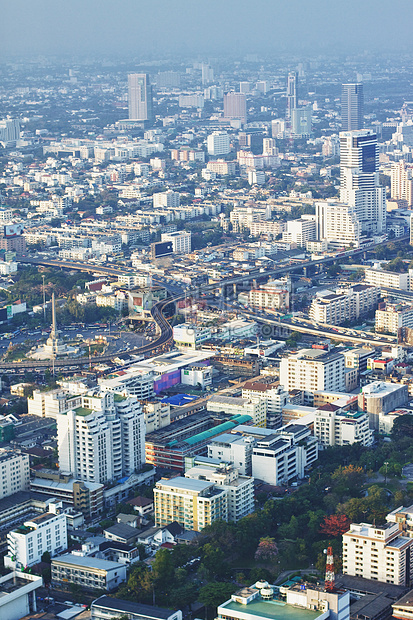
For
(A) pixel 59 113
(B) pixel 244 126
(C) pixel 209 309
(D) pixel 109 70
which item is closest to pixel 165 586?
(C) pixel 209 309

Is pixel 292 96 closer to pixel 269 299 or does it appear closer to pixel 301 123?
pixel 301 123

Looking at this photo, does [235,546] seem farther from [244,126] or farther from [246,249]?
[244,126]

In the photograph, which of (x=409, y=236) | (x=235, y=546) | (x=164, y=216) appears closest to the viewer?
(x=235, y=546)

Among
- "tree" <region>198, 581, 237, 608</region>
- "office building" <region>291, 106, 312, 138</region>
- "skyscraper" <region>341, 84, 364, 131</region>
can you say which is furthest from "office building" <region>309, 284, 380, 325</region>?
"office building" <region>291, 106, 312, 138</region>

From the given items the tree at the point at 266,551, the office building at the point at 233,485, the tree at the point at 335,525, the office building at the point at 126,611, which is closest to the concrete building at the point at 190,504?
the office building at the point at 233,485

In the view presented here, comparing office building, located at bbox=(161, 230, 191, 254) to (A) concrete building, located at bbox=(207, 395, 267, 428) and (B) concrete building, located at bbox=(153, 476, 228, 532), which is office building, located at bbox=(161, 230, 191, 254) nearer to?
(A) concrete building, located at bbox=(207, 395, 267, 428)

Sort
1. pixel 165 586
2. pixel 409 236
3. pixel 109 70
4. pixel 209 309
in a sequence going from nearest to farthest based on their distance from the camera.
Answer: pixel 165 586
pixel 209 309
pixel 409 236
pixel 109 70

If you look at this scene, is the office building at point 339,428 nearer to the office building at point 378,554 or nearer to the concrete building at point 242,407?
the concrete building at point 242,407
